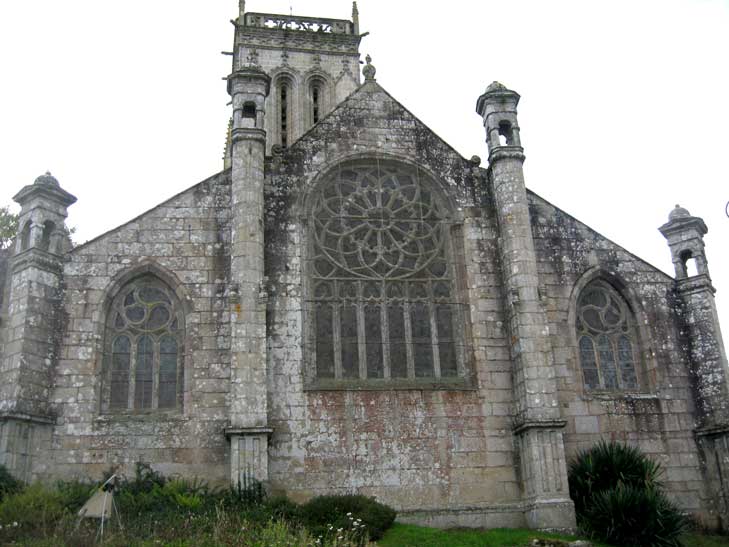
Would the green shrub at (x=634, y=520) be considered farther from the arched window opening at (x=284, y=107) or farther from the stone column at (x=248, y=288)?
the arched window opening at (x=284, y=107)

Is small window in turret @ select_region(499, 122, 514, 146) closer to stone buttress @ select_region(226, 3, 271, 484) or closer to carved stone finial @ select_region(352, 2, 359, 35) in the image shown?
stone buttress @ select_region(226, 3, 271, 484)

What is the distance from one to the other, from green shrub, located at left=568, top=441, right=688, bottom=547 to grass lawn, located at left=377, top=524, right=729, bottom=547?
472mm

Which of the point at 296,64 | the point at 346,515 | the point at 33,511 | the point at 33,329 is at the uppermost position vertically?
the point at 296,64

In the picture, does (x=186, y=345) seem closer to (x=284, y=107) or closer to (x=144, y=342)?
(x=144, y=342)

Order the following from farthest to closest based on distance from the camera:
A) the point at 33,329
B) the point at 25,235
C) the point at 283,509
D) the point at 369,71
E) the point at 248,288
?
the point at 369,71
the point at 25,235
the point at 248,288
the point at 33,329
the point at 283,509

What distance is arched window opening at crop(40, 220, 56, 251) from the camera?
16.1 metres

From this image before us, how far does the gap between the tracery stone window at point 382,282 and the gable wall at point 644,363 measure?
2.08m

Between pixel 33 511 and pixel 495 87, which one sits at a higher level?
pixel 495 87

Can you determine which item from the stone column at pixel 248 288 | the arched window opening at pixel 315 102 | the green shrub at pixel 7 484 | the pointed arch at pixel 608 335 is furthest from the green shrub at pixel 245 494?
the arched window opening at pixel 315 102

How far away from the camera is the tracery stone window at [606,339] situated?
17078mm

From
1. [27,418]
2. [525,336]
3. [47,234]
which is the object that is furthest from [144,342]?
[525,336]

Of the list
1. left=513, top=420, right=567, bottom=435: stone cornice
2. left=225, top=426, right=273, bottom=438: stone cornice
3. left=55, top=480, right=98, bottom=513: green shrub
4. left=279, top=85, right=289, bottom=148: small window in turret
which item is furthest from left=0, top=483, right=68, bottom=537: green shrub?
left=279, top=85, right=289, bottom=148: small window in turret

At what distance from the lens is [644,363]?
56.6ft

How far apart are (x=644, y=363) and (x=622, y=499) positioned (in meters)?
3.86
